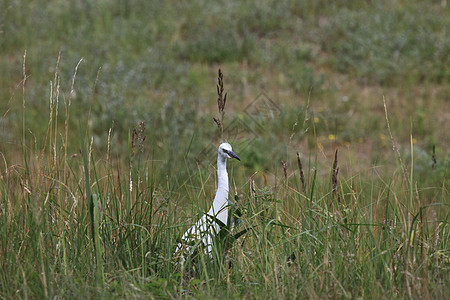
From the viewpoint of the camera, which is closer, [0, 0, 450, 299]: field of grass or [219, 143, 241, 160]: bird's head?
[0, 0, 450, 299]: field of grass

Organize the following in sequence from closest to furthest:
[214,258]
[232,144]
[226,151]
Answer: [214,258], [226,151], [232,144]

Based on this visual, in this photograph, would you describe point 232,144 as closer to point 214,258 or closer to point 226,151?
point 226,151

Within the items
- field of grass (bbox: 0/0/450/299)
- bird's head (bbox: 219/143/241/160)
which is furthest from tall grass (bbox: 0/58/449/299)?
bird's head (bbox: 219/143/241/160)

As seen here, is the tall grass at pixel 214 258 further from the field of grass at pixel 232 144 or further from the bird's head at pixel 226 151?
the bird's head at pixel 226 151

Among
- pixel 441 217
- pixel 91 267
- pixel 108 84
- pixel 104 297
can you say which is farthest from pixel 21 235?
pixel 108 84

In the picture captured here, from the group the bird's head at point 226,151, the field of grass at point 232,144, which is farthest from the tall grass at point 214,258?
the bird's head at point 226,151

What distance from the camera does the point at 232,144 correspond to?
450 cm

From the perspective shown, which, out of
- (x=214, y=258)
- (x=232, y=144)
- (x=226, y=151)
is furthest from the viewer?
(x=232, y=144)

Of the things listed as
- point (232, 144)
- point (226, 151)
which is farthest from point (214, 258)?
point (232, 144)

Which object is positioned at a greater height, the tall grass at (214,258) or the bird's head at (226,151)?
the bird's head at (226,151)

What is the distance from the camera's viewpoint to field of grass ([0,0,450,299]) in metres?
2.80

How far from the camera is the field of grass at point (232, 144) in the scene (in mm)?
2799

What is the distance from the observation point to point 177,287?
2.77 metres

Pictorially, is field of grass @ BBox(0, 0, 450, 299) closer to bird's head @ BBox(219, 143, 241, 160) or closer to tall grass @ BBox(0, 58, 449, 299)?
tall grass @ BBox(0, 58, 449, 299)
